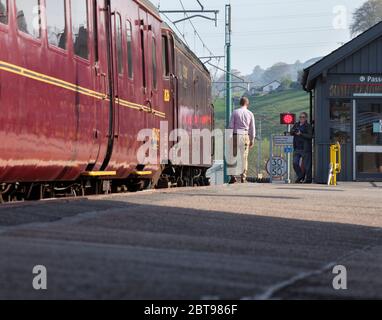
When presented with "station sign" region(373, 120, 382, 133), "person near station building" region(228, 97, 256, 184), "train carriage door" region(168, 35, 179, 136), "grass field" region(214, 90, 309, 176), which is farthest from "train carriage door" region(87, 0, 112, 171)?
"grass field" region(214, 90, 309, 176)

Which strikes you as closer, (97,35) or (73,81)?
(73,81)

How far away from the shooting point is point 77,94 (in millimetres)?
9836

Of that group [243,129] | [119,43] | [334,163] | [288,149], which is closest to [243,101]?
[243,129]

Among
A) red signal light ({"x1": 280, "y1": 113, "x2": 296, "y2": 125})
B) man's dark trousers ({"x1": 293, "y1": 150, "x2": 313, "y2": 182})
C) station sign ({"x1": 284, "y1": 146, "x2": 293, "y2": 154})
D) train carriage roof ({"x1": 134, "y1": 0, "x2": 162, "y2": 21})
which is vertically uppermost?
train carriage roof ({"x1": 134, "y1": 0, "x2": 162, "y2": 21})

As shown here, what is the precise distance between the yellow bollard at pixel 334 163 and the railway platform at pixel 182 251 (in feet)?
39.6

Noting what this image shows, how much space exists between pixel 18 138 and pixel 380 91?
17.1m

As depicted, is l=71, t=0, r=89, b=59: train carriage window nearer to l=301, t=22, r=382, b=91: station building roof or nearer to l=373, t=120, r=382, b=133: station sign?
l=301, t=22, r=382, b=91: station building roof

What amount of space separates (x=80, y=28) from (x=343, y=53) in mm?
14520

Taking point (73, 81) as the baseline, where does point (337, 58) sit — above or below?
above

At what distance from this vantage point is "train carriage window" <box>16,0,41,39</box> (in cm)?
805

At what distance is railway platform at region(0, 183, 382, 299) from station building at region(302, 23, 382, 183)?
14447 millimetres

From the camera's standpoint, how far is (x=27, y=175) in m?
8.55

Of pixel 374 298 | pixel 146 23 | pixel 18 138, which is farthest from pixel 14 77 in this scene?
pixel 146 23

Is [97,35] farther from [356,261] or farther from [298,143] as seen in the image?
[298,143]
